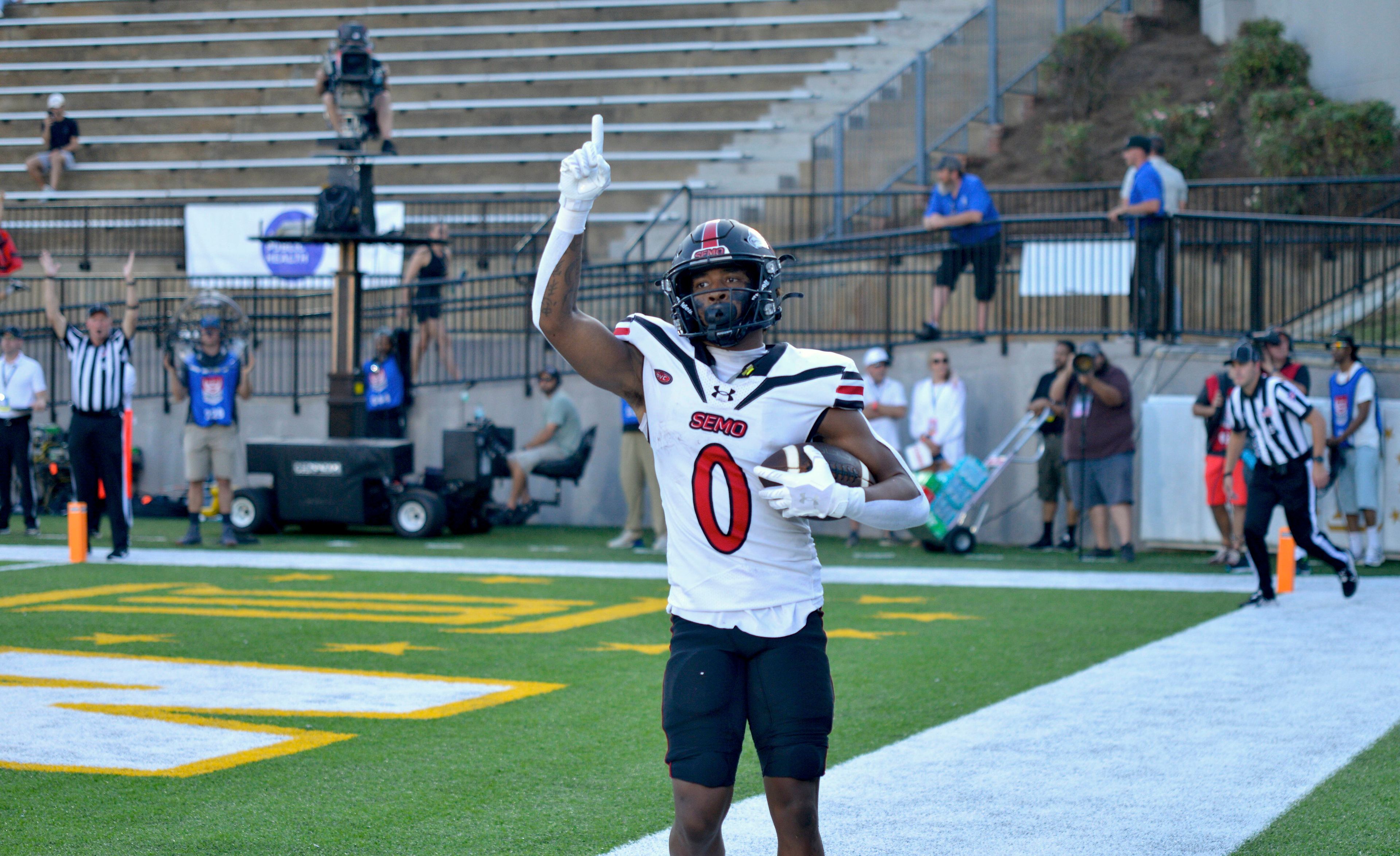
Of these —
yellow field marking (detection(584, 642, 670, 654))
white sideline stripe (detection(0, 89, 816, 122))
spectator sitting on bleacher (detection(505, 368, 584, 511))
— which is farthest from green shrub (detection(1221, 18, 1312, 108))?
yellow field marking (detection(584, 642, 670, 654))

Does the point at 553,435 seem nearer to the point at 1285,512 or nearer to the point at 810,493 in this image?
the point at 1285,512

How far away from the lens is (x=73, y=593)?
1027 centimetres

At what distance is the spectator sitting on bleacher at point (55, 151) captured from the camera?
25.8m

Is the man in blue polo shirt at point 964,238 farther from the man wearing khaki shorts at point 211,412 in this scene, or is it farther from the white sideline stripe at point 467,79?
the white sideline stripe at point 467,79

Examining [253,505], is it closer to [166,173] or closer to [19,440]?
[19,440]

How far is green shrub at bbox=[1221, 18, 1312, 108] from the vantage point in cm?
2191

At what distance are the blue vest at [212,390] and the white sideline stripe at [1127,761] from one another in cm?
820

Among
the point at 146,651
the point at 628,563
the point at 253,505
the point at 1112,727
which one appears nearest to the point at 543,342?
the point at 253,505

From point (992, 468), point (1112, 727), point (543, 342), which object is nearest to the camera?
point (1112, 727)

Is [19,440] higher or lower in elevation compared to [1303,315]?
lower

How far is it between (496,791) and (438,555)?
808 centimetres

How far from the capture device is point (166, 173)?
25922 mm

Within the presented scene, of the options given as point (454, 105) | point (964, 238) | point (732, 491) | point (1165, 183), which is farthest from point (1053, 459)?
point (454, 105)

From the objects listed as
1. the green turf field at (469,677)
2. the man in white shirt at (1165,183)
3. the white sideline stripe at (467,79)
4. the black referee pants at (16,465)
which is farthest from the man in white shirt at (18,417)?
the white sideline stripe at (467,79)
